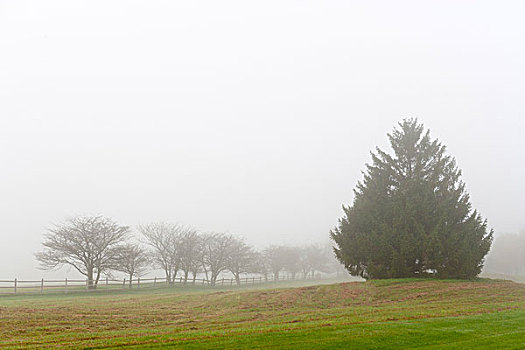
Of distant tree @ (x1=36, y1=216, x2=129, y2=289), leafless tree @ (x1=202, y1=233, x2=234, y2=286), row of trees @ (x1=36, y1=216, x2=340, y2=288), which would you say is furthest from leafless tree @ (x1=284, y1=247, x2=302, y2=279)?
distant tree @ (x1=36, y1=216, x2=129, y2=289)

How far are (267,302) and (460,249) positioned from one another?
47.4ft

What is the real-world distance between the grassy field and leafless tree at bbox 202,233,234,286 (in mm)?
33763

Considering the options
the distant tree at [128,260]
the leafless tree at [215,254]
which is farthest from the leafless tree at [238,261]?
the distant tree at [128,260]

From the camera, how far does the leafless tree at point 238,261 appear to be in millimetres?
60884

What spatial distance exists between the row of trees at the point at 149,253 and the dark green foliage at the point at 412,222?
2757cm

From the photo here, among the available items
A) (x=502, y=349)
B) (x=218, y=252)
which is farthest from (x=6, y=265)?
(x=502, y=349)

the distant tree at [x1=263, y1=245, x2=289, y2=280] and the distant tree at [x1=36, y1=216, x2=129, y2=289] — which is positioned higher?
the distant tree at [x1=36, y1=216, x2=129, y2=289]

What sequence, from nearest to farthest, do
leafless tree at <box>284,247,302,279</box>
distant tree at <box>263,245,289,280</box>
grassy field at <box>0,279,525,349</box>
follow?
grassy field at <box>0,279,525,349</box> → distant tree at <box>263,245,289,280</box> → leafless tree at <box>284,247,302,279</box>

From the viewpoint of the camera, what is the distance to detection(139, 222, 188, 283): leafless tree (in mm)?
52688

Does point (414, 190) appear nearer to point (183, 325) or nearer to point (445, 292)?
point (445, 292)

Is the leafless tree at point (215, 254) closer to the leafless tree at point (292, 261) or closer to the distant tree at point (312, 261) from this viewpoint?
the leafless tree at point (292, 261)

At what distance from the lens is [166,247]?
5406 centimetres

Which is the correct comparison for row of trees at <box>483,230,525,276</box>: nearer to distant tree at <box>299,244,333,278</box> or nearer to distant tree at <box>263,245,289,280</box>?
distant tree at <box>299,244,333,278</box>

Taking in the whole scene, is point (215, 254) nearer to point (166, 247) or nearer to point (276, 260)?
point (166, 247)
